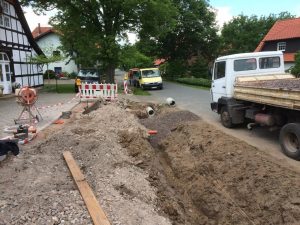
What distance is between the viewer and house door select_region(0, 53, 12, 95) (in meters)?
23.6

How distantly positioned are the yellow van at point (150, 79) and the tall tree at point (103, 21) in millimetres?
3314

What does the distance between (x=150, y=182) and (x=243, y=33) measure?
60.1 m

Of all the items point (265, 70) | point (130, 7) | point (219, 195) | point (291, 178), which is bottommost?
point (219, 195)

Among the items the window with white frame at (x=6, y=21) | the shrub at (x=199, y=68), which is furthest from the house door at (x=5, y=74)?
the shrub at (x=199, y=68)

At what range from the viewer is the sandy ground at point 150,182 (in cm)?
528

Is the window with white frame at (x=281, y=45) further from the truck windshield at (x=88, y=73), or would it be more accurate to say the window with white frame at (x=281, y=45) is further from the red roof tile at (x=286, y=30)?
the truck windshield at (x=88, y=73)

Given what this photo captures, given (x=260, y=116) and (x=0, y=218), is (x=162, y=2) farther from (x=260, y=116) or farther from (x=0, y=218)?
(x=0, y=218)

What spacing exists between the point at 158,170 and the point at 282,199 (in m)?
3.15

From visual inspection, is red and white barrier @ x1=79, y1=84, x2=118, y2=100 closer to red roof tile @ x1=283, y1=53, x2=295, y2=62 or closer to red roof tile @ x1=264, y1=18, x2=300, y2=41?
red roof tile @ x1=283, y1=53, x2=295, y2=62

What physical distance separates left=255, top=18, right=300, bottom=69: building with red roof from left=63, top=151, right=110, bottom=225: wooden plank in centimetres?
3395

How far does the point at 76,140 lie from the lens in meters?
8.96

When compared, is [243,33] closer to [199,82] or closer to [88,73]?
[199,82]

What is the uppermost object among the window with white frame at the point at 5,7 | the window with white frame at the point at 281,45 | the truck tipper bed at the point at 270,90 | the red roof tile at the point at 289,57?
the window with white frame at the point at 5,7

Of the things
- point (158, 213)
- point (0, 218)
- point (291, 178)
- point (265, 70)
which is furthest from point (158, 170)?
point (265, 70)
